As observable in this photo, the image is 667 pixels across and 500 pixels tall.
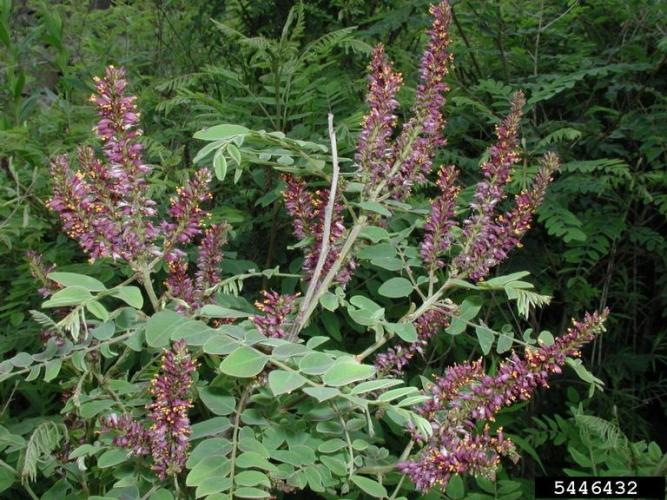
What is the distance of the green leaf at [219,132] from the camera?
1166 millimetres

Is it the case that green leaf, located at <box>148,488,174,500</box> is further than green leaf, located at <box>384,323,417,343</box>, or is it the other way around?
green leaf, located at <box>384,323,417,343</box>

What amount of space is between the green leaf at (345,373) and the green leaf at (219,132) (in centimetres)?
45

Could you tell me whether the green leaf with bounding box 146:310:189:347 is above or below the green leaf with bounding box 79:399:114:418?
above

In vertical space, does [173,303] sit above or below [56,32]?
below

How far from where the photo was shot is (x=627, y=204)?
6.78ft

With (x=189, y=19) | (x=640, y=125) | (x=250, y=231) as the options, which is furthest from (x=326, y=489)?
(x=189, y=19)

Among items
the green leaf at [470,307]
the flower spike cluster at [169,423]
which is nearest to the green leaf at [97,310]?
the flower spike cluster at [169,423]

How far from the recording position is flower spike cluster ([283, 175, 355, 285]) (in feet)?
4.33

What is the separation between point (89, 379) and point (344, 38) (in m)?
1.18

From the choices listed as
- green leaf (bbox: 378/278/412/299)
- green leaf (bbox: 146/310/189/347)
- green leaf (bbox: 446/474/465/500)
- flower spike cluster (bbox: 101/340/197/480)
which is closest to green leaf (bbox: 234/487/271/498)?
flower spike cluster (bbox: 101/340/197/480)

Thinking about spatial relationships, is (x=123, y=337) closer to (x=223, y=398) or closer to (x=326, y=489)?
(x=223, y=398)

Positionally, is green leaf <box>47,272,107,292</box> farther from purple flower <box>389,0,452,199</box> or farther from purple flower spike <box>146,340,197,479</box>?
purple flower <box>389,0,452,199</box>

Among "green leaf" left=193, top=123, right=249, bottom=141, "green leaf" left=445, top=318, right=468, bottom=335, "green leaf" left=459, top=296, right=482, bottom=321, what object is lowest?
"green leaf" left=445, top=318, right=468, bottom=335

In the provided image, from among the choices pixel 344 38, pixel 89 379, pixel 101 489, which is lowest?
pixel 101 489
